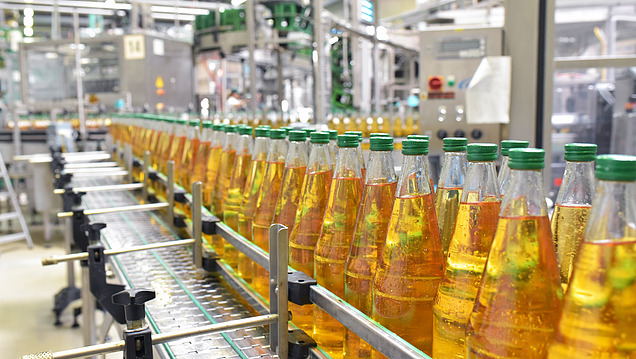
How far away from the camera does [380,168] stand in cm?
66

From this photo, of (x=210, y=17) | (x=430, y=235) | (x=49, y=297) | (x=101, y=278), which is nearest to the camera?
(x=430, y=235)

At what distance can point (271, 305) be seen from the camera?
0.75m

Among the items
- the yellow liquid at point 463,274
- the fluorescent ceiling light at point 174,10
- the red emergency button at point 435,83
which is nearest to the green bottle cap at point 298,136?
the yellow liquid at point 463,274

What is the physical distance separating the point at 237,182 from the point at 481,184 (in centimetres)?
66

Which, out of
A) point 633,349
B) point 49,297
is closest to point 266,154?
point 633,349

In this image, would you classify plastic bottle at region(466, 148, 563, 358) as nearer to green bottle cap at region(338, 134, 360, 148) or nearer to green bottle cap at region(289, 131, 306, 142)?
green bottle cap at region(338, 134, 360, 148)

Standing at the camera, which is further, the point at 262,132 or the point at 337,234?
the point at 262,132

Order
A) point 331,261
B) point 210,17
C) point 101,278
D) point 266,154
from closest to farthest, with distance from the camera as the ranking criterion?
point 331,261
point 266,154
point 101,278
point 210,17

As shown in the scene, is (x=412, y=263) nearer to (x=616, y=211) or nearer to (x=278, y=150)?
(x=616, y=211)

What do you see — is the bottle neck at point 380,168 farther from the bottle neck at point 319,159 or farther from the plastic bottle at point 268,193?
the plastic bottle at point 268,193

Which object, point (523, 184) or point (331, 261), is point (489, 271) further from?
point (331, 261)

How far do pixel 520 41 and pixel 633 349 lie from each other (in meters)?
2.56

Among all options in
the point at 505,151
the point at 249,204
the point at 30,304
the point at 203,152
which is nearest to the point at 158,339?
the point at 249,204

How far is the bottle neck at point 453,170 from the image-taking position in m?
0.63
